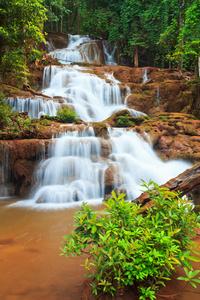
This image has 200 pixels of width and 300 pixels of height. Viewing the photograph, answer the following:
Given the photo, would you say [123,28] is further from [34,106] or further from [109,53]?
[34,106]

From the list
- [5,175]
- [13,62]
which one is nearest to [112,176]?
[5,175]

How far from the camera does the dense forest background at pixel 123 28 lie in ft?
21.9

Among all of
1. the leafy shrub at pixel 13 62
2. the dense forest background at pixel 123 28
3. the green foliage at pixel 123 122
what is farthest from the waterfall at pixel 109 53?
the leafy shrub at pixel 13 62

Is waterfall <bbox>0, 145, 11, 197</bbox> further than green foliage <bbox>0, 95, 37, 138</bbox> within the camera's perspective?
No

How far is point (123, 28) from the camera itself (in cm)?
2267

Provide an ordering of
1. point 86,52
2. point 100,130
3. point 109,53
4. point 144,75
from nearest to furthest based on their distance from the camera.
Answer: point 100,130, point 144,75, point 86,52, point 109,53

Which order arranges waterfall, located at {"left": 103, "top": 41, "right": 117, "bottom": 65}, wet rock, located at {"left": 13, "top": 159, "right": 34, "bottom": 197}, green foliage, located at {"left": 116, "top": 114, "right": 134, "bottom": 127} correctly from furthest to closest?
waterfall, located at {"left": 103, "top": 41, "right": 117, "bottom": 65} < green foliage, located at {"left": 116, "top": 114, "right": 134, "bottom": 127} < wet rock, located at {"left": 13, "top": 159, "right": 34, "bottom": 197}

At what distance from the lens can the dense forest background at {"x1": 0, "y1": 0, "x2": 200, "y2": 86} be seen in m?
6.69

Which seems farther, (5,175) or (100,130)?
(100,130)

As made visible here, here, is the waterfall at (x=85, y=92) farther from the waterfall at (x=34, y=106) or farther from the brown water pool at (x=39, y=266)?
the brown water pool at (x=39, y=266)

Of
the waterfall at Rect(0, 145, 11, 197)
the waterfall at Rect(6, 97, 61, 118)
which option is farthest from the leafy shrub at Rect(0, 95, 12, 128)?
the waterfall at Rect(6, 97, 61, 118)

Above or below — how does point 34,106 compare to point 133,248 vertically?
above

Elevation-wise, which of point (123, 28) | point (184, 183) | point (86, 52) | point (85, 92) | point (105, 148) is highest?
point (123, 28)

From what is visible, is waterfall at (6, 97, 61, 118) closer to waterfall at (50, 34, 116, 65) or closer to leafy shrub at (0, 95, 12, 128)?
leafy shrub at (0, 95, 12, 128)
